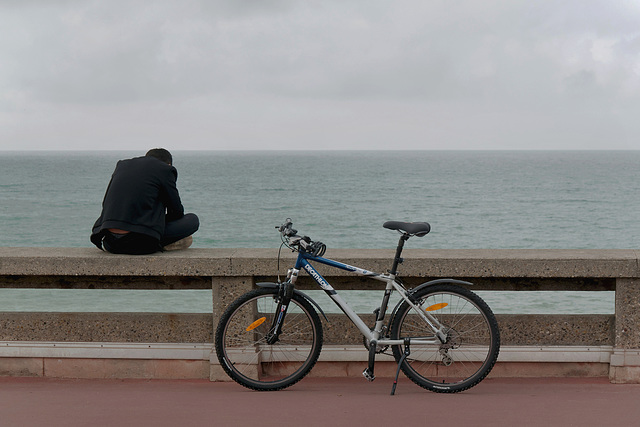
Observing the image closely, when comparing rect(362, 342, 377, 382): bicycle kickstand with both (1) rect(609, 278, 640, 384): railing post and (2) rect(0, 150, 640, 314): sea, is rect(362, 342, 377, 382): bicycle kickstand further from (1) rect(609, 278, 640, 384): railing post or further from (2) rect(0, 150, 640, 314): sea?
(2) rect(0, 150, 640, 314): sea

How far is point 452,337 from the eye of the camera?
15.5ft

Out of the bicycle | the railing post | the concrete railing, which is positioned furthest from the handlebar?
the railing post

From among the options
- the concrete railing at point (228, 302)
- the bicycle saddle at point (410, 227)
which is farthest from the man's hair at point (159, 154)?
the bicycle saddle at point (410, 227)

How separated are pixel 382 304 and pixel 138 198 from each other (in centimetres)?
187

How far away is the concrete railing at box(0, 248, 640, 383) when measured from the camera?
16.0 feet

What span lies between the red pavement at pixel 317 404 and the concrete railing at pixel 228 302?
0.12 m

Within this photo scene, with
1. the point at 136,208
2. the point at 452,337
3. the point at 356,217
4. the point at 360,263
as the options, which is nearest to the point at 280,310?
the point at 360,263

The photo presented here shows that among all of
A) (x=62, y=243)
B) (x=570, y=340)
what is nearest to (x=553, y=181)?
(x=62, y=243)

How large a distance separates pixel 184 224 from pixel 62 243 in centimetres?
4590

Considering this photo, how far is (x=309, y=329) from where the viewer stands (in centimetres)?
498

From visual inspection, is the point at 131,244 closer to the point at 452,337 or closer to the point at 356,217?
the point at 452,337

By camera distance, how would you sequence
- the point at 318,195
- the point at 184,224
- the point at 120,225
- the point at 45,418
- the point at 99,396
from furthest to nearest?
the point at 318,195 < the point at 184,224 < the point at 120,225 < the point at 99,396 < the point at 45,418

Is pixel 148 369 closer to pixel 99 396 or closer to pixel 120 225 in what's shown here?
pixel 99 396

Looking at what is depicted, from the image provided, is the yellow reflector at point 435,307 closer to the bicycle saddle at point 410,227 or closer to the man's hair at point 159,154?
the bicycle saddle at point 410,227
